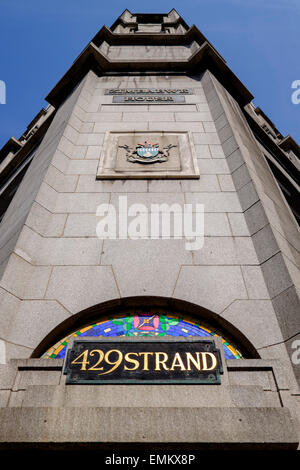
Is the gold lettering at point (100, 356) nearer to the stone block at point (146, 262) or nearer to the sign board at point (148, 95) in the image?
the stone block at point (146, 262)

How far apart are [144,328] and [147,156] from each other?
12.9ft

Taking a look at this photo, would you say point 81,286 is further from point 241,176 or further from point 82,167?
point 241,176

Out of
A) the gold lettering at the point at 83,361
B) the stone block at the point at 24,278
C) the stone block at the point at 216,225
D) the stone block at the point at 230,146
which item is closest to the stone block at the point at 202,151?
the stone block at the point at 230,146

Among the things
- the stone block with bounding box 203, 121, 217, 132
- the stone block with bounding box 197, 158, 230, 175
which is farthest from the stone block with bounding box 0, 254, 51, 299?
the stone block with bounding box 203, 121, 217, 132

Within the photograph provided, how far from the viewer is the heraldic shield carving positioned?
7156 millimetres

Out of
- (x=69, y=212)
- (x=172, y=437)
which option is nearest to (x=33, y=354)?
(x=172, y=437)

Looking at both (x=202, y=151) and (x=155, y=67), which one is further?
(x=155, y=67)

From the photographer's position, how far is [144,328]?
14.8 feet

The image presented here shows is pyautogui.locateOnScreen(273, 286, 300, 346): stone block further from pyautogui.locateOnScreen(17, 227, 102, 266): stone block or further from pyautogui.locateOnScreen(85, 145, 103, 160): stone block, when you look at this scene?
pyautogui.locateOnScreen(85, 145, 103, 160): stone block

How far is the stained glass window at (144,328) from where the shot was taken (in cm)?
436

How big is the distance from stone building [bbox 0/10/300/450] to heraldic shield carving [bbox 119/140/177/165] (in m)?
0.04

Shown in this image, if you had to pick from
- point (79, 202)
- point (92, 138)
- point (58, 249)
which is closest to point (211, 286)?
point (58, 249)
